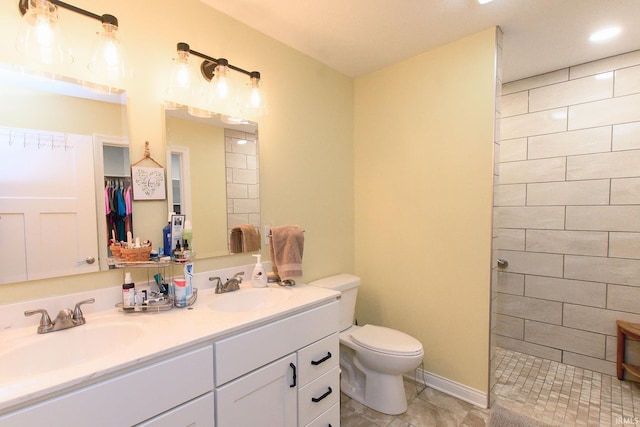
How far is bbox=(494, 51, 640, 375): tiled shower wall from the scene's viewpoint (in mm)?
2213

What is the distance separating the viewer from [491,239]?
1922mm

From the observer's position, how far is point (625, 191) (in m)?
2.20

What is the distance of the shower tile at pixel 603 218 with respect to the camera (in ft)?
7.17

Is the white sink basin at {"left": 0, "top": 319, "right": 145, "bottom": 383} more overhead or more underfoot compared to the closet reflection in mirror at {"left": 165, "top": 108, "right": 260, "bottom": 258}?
more underfoot

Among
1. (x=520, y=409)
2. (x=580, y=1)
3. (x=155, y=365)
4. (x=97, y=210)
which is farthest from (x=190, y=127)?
(x=520, y=409)

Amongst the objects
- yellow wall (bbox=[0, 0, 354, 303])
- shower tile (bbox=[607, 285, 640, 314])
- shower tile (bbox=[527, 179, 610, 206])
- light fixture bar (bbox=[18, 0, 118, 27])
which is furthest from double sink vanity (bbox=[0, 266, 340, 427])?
shower tile (bbox=[607, 285, 640, 314])

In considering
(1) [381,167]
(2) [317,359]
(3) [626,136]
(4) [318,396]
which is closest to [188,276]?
(2) [317,359]

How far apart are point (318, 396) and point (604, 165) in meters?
2.63

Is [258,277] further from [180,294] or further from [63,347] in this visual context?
[63,347]

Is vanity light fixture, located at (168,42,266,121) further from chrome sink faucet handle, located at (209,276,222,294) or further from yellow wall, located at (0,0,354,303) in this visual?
chrome sink faucet handle, located at (209,276,222,294)

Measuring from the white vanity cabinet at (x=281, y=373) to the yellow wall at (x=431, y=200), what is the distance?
3.09 feet

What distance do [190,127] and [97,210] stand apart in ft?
1.96

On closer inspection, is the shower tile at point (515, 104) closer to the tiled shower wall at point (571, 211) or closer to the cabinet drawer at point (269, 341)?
the tiled shower wall at point (571, 211)

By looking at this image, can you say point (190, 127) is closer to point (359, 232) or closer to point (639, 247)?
point (359, 232)
